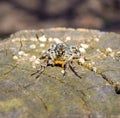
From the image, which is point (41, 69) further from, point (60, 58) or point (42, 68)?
point (60, 58)

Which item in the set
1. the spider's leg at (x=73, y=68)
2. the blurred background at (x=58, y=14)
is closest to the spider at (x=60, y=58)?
the spider's leg at (x=73, y=68)

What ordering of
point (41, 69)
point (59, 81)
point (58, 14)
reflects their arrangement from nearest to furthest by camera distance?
1. point (59, 81)
2. point (41, 69)
3. point (58, 14)

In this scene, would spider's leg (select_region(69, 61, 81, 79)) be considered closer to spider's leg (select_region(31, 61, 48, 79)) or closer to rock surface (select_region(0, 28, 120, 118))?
rock surface (select_region(0, 28, 120, 118))

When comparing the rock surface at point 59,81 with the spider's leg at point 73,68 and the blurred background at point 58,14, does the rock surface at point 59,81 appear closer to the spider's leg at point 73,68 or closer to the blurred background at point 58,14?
the spider's leg at point 73,68

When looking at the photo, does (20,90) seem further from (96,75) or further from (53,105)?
(96,75)

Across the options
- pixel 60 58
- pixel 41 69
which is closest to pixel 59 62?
pixel 60 58

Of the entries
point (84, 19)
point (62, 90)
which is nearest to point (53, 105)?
point (62, 90)
